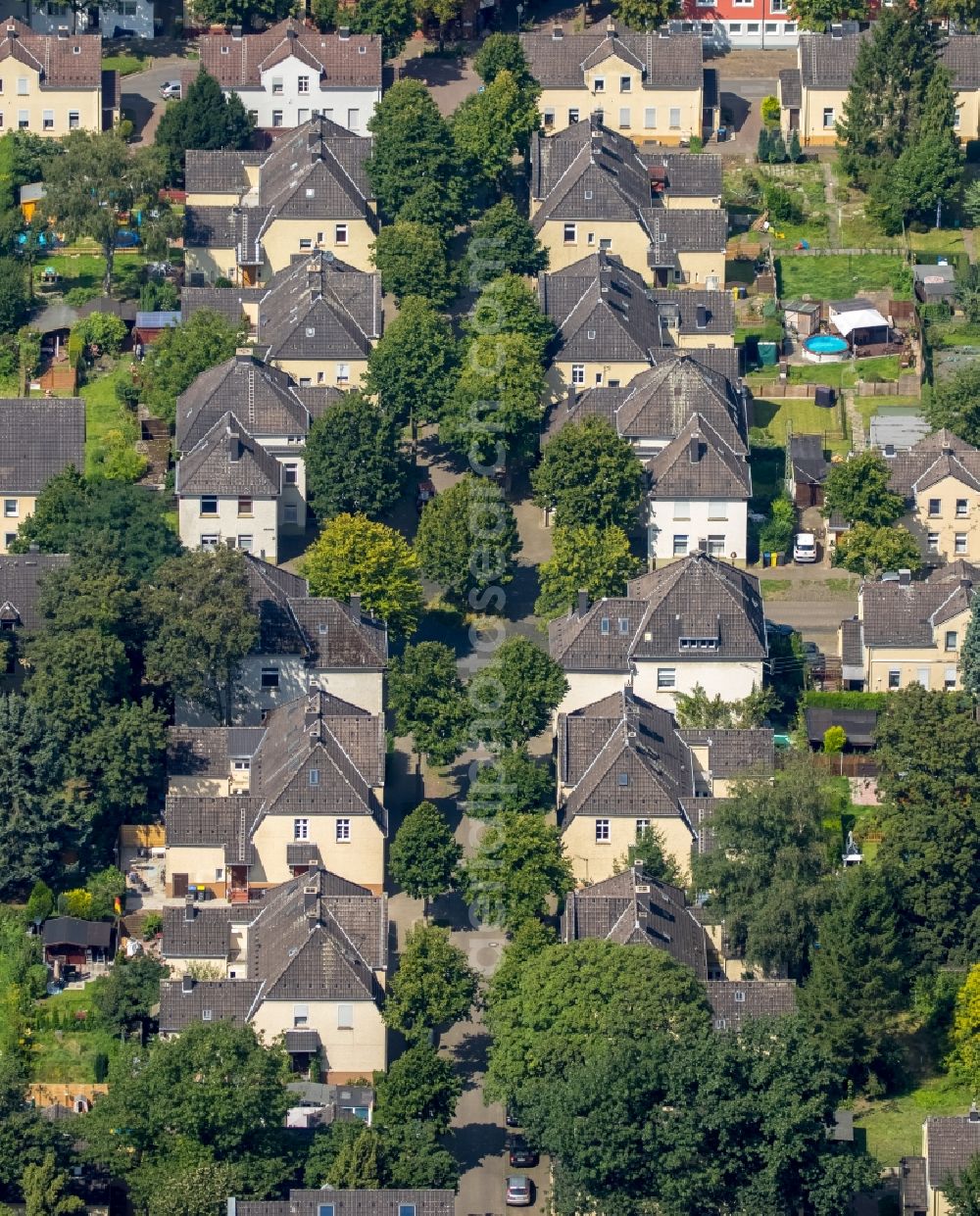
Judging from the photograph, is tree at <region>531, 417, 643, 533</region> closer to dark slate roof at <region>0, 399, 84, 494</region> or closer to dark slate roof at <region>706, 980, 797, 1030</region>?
dark slate roof at <region>0, 399, 84, 494</region>

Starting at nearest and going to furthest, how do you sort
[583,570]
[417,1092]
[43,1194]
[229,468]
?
1. [43,1194]
2. [417,1092]
3. [583,570]
4. [229,468]

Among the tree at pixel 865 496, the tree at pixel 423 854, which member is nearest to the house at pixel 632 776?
the tree at pixel 423 854

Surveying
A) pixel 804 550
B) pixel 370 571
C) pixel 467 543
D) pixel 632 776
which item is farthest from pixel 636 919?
pixel 804 550

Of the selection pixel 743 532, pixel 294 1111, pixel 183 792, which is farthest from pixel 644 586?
pixel 294 1111

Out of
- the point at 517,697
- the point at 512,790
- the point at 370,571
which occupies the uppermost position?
the point at 370,571

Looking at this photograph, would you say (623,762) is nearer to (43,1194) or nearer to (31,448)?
(43,1194)
